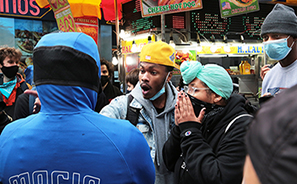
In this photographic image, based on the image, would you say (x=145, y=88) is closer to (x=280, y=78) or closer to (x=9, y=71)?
(x=280, y=78)

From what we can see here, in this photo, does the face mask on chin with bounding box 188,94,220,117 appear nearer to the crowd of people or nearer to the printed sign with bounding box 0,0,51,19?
the crowd of people

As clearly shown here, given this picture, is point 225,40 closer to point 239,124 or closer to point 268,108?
point 239,124

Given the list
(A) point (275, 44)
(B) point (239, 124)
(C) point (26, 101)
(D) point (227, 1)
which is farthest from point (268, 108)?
(D) point (227, 1)

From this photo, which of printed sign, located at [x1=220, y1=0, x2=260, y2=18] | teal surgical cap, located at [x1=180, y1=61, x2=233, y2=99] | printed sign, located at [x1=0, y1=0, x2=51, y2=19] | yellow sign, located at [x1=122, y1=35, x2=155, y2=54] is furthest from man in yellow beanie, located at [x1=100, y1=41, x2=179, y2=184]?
printed sign, located at [x1=0, y1=0, x2=51, y2=19]

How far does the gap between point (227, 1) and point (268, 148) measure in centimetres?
571

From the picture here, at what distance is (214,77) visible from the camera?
2.00 metres

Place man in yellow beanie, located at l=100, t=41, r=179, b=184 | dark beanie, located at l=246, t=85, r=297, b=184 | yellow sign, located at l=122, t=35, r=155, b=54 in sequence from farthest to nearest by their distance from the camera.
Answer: yellow sign, located at l=122, t=35, r=155, b=54 → man in yellow beanie, located at l=100, t=41, r=179, b=184 → dark beanie, located at l=246, t=85, r=297, b=184

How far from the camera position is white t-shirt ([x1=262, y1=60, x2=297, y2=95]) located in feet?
8.50

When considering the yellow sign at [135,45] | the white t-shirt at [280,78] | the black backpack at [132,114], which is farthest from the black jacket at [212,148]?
the yellow sign at [135,45]

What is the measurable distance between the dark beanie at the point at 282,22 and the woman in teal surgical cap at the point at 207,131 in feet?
3.67

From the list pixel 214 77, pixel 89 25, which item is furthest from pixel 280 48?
pixel 89 25

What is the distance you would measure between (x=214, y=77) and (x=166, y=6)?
3.77 metres

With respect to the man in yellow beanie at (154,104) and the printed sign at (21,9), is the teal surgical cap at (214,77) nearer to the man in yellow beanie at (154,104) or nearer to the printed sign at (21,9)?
the man in yellow beanie at (154,104)

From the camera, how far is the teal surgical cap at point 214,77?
1.98 m
